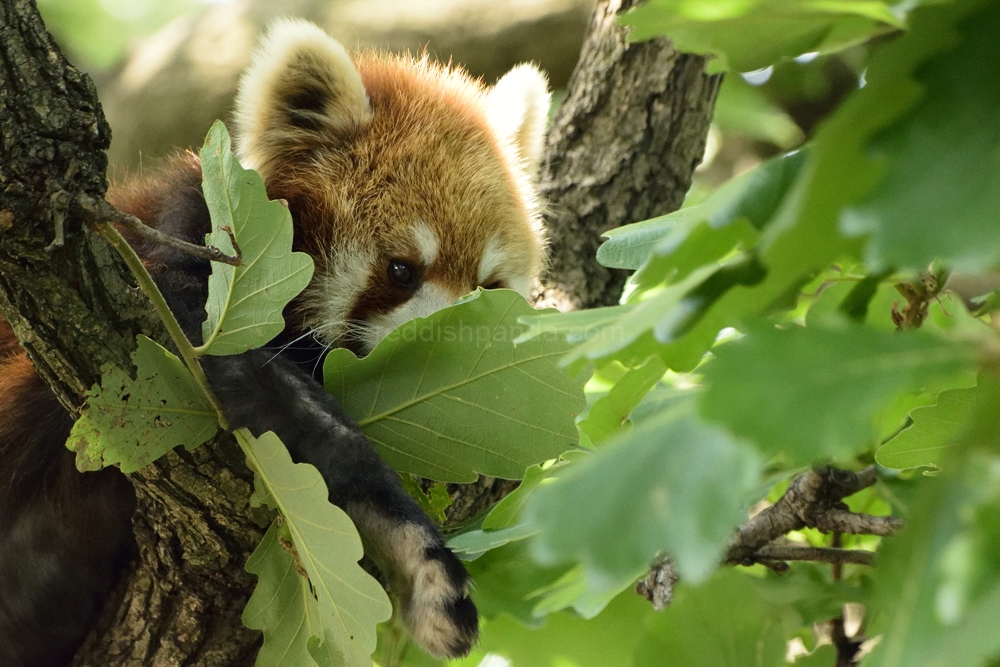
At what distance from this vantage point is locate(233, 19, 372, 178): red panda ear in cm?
183

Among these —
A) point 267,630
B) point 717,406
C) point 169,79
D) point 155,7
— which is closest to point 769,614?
point 717,406

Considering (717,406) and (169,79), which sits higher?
(717,406)

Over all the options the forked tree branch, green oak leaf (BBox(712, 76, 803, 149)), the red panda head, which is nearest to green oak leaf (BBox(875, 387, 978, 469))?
the forked tree branch

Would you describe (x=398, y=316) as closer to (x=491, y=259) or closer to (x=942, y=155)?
(x=491, y=259)

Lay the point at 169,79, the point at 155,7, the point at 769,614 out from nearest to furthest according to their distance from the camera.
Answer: the point at 769,614
the point at 169,79
the point at 155,7

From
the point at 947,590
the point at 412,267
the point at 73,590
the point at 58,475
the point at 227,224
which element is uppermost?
the point at 947,590

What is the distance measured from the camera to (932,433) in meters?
0.95

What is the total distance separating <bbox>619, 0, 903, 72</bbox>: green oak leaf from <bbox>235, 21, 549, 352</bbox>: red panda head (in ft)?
4.02

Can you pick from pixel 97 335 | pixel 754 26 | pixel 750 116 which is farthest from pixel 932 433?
pixel 750 116

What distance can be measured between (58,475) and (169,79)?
10.3ft

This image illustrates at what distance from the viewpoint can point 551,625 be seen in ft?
3.85

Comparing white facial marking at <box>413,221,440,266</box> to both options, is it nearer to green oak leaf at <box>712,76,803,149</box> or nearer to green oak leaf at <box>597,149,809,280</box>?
green oak leaf at <box>597,149,809,280</box>

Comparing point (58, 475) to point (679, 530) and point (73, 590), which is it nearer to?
point (73, 590)

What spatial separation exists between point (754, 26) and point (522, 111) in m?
1.71
